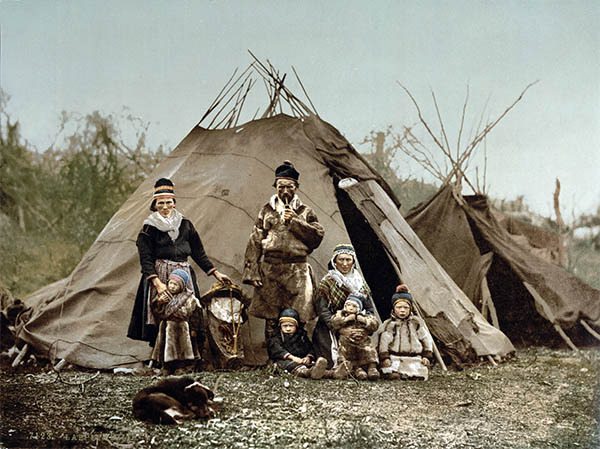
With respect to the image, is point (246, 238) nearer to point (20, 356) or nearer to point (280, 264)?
point (280, 264)

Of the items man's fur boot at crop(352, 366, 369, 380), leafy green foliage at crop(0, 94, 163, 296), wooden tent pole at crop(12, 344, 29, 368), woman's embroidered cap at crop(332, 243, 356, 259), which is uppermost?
leafy green foliage at crop(0, 94, 163, 296)

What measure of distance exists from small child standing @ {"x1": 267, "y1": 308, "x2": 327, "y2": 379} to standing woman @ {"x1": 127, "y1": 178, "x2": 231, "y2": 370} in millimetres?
551

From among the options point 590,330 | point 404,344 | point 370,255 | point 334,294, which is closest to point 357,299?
point 334,294

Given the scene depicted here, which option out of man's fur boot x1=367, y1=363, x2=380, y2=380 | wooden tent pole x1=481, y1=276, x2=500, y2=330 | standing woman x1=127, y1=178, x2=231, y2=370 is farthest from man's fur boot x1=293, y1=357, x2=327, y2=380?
wooden tent pole x1=481, y1=276, x2=500, y2=330

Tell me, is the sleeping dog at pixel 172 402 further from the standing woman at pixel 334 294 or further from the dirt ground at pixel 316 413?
the standing woman at pixel 334 294

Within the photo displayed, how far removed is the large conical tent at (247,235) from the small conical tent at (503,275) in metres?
1.06

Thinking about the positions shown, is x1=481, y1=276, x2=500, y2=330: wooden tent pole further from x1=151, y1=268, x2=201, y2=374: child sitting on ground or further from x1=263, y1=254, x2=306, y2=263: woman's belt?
x1=151, y1=268, x2=201, y2=374: child sitting on ground

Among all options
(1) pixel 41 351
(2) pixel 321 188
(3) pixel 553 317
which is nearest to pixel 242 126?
(2) pixel 321 188

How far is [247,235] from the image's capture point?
6.57 meters

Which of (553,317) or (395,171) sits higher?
(395,171)

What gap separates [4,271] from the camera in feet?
35.3

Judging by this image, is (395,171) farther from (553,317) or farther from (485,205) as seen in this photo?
(553,317)

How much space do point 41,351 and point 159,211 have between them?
159 cm

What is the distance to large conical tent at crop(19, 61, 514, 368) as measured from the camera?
20.6 feet
